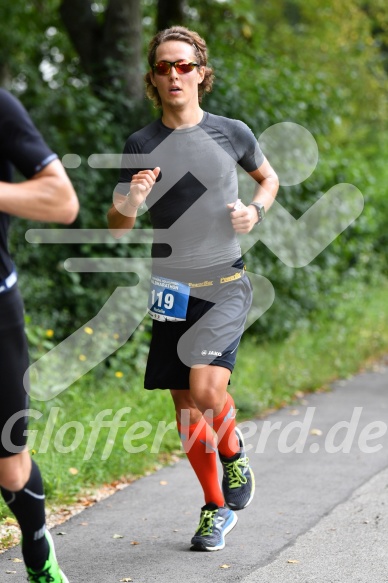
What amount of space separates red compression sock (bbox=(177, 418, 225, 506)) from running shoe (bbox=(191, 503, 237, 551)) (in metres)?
0.07

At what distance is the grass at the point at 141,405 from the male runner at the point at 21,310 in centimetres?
169

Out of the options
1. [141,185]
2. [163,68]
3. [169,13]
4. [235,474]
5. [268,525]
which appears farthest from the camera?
[169,13]

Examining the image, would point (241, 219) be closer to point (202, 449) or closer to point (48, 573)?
point (202, 449)

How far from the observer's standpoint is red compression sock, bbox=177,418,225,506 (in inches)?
186

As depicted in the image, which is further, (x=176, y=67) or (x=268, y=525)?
(x=268, y=525)

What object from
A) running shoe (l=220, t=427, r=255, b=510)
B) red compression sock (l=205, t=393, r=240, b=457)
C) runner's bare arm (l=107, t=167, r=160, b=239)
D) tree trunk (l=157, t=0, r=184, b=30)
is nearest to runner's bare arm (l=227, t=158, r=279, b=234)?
runner's bare arm (l=107, t=167, r=160, b=239)

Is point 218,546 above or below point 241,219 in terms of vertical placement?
below

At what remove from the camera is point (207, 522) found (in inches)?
185

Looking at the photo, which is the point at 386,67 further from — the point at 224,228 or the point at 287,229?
the point at 224,228

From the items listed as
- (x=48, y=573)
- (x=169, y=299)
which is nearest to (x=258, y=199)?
(x=169, y=299)

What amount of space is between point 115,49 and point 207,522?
22.6 feet

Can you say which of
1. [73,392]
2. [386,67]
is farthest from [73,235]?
[386,67]

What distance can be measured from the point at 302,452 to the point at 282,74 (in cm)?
545

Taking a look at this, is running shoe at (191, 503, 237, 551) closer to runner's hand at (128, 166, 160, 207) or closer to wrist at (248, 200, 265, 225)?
wrist at (248, 200, 265, 225)
